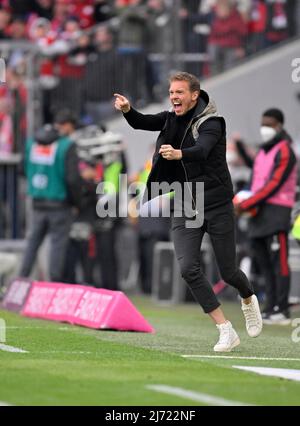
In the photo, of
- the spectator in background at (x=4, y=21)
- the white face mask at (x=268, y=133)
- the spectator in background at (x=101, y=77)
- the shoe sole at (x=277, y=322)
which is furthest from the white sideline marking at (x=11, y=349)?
the spectator in background at (x=4, y=21)

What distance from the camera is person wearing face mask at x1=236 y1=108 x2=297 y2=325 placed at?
15359 millimetres

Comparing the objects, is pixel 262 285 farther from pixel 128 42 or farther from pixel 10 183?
pixel 128 42

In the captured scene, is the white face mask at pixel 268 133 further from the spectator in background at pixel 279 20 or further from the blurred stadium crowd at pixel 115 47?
the spectator in background at pixel 279 20

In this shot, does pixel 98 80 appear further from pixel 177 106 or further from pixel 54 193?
pixel 177 106

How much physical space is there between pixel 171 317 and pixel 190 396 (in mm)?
8290

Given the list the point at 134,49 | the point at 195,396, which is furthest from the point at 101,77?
the point at 195,396

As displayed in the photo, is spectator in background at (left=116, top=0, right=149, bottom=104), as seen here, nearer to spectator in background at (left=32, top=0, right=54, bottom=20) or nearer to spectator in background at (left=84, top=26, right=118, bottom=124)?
spectator in background at (left=84, top=26, right=118, bottom=124)

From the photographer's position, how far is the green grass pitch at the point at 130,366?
8.23m

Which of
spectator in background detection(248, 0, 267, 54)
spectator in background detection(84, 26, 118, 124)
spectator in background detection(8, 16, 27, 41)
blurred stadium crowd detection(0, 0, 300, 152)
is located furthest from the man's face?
spectator in background detection(8, 16, 27, 41)

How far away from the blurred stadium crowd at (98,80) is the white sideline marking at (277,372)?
706 cm

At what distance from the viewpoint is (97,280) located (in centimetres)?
2172

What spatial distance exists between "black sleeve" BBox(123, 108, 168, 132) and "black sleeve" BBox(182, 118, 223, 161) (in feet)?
1.29

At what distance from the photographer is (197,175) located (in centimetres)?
1122
